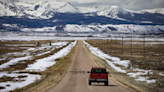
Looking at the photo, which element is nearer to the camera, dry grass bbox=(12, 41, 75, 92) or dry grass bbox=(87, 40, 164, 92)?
dry grass bbox=(12, 41, 75, 92)

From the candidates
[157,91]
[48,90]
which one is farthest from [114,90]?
[48,90]

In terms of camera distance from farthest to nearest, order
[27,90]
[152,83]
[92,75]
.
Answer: [152,83] → [92,75] → [27,90]

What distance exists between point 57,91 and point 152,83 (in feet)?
35.4

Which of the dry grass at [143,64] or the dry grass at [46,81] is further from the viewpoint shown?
the dry grass at [143,64]

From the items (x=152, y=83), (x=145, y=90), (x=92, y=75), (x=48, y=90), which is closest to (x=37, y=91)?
(x=48, y=90)

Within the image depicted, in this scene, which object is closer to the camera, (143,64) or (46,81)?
(46,81)

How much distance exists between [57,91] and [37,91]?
1758 mm

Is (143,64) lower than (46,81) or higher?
lower

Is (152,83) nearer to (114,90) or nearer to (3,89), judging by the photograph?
(114,90)

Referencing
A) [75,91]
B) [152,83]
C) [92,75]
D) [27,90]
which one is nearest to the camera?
[75,91]

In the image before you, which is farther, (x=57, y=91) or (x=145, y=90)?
A: (x=145, y=90)

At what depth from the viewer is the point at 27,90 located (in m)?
19.9

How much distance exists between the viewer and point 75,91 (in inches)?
734

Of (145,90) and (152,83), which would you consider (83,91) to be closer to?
(145,90)
